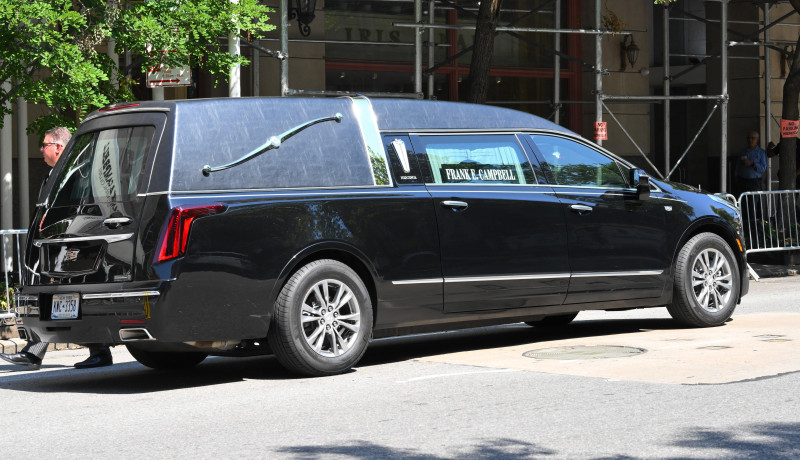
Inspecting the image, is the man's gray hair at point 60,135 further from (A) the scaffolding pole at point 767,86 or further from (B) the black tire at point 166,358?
(A) the scaffolding pole at point 767,86

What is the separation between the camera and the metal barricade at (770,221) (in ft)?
58.7

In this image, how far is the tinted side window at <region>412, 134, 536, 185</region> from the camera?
9.02 meters

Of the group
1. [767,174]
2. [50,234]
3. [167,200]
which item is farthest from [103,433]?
[767,174]

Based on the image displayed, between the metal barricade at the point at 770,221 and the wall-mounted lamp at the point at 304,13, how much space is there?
271 inches

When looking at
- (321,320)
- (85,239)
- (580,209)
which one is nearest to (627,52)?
(580,209)

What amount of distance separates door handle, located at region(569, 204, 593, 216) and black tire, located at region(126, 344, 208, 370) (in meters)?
3.00

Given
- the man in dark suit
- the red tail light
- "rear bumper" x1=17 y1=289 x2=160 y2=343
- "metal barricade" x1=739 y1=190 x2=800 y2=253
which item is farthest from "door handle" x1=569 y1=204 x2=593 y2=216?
"metal barricade" x1=739 y1=190 x2=800 y2=253

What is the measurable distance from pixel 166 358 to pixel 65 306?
1.25 metres

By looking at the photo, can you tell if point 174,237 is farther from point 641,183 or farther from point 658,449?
point 641,183

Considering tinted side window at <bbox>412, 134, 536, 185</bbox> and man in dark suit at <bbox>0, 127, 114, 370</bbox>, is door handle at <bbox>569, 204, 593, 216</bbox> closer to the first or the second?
tinted side window at <bbox>412, 134, 536, 185</bbox>

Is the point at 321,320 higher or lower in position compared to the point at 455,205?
lower

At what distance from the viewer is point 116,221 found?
7.88 m

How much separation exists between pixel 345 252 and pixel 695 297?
350 cm

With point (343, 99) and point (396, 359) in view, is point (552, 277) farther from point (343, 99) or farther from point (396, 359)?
point (343, 99)
